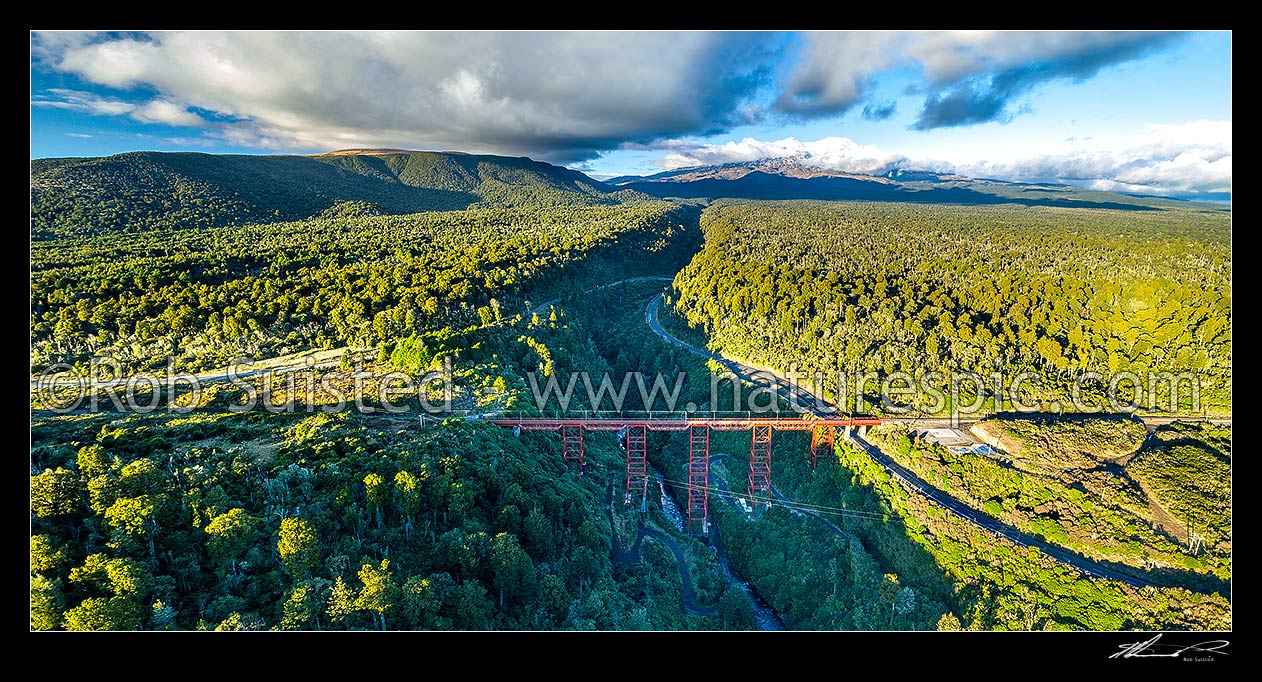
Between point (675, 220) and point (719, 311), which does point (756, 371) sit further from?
point (675, 220)

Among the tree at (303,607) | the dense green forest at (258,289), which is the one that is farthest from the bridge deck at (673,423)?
the dense green forest at (258,289)

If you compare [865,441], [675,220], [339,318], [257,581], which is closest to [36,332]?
[339,318]

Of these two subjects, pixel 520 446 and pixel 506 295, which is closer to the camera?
pixel 520 446

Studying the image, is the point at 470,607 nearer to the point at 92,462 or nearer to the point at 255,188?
the point at 92,462

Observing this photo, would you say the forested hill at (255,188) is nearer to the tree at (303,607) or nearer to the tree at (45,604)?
the tree at (45,604)

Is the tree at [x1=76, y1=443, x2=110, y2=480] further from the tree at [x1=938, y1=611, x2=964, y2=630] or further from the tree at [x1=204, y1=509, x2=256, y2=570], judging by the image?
the tree at [x1=938, y1=611, x2=964, y2=630]

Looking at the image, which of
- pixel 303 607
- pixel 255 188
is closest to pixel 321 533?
pixel 303 607

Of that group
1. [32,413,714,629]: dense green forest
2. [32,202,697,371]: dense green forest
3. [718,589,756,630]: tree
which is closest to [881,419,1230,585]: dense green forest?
[718,589,756,630]: tree
